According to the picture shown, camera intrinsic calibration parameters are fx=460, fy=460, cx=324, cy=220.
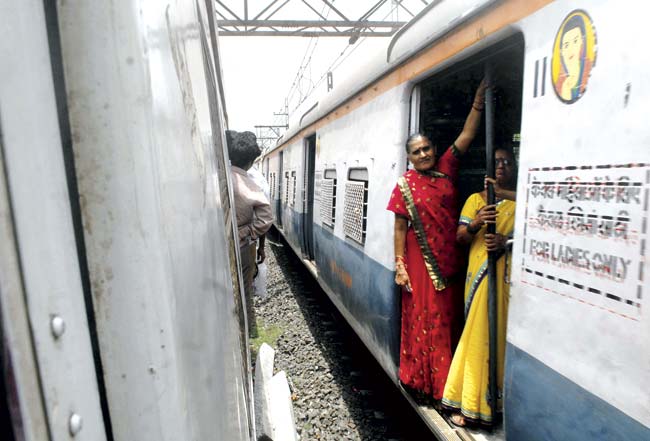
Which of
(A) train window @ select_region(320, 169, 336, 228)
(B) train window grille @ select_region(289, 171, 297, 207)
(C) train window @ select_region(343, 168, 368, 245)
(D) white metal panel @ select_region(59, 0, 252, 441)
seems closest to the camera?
(D) white metal panel @ select_region(59, 0, 252, 441)

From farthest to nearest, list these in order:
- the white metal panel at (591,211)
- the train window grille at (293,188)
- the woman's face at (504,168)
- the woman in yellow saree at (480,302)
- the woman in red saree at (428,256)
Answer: the train window grille at (293,188)
the woman in red saree at (428,256)
the woman's face at (504,168)
the woman in yellow saree at (480,302)
the white metal panel at (591,211)

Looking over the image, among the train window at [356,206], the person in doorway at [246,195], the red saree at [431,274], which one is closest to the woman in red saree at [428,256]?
the red saree at [431,274]

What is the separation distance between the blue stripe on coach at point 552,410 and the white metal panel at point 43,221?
1.44m

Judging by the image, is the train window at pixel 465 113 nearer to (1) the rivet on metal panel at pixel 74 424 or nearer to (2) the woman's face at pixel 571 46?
(2) the woman's face at pixel 571 46

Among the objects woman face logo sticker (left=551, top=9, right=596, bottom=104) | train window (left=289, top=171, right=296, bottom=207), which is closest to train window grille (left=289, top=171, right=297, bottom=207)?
train window (left=289, top=171, right=296, bottom=207)

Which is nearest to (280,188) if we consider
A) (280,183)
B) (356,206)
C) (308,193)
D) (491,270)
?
(280,183)

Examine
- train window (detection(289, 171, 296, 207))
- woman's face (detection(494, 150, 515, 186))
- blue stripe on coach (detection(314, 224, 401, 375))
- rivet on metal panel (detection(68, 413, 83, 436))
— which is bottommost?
blue stripe on coach (detection(314, 224, 401, 375))

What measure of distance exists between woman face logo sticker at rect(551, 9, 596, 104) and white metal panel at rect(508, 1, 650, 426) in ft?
0.08

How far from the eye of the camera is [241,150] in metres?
3.36

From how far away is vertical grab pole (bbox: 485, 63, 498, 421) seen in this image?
2.20m

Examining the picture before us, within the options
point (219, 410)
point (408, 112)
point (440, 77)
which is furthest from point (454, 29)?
point (219, 410)

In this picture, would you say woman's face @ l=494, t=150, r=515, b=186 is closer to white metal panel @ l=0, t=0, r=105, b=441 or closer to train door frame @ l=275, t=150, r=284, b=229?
white metal panel @ l=0, t=0, r=105, b=441

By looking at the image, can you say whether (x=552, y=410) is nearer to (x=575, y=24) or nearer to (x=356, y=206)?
(x=575, y=24)

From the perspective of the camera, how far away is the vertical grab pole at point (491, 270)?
220 centimetres
